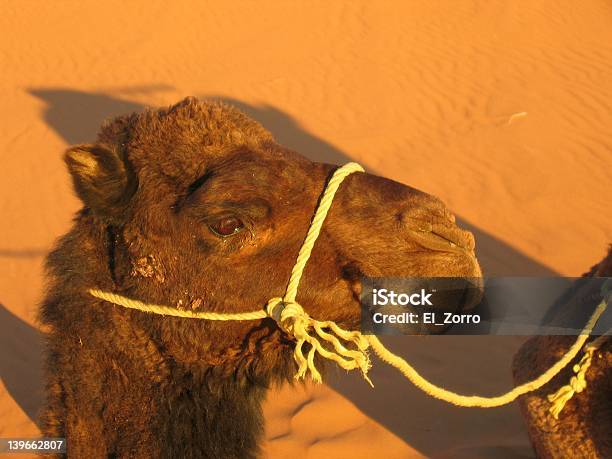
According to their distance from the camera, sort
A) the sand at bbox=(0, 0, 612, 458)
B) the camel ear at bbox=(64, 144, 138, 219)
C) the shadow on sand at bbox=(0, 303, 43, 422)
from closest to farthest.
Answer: the camel ear at bbox=(64, 144, 138, 219)
the sand at bbox=(0, 0, 612, 458)
the shadow on sand at bbox=(0, 303, 43, 422)

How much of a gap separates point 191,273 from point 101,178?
0.49 meters

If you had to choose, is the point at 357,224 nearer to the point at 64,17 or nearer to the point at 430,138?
the point at 430,138

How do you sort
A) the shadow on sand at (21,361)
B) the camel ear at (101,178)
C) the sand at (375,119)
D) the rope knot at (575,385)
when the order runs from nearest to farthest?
the camel ear at (101,178), the rope knot at (575,385), the sand at (375,119), the shadow on sand at (21,361)

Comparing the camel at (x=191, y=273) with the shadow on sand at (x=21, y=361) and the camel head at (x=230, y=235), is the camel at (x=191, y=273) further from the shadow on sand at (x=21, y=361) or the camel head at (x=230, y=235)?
the shadow on sand at (x=21, y=361)

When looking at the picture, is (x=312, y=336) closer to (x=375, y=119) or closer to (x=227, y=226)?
(x=227, y=226)

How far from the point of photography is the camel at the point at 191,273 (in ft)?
8.19

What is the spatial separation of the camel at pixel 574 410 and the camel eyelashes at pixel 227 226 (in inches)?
70.8

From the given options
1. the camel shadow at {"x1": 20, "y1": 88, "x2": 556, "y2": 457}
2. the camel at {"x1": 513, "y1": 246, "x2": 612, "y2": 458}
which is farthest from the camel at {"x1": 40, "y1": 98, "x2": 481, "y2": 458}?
the camel shadow at {"x1": 20, "y1": 88, "x2": 556, "y2": 457}

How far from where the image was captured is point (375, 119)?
11578mm

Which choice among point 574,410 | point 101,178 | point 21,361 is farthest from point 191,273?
point 21,361

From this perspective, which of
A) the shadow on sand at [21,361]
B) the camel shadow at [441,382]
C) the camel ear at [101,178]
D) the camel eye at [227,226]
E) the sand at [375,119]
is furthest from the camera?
the shadow on sand at [21,361]

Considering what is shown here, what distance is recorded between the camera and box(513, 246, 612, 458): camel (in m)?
3.03

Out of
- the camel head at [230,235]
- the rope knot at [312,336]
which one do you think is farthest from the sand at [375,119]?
the rope knot at [312,336]

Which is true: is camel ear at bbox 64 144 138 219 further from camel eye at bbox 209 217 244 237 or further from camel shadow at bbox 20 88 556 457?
camel shadow at bbox 20 88 556 457
